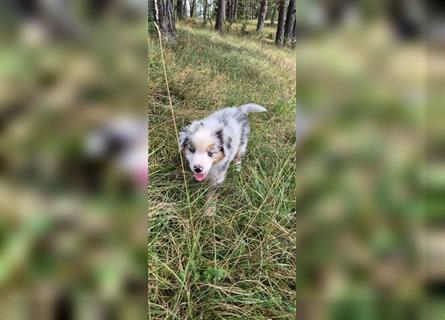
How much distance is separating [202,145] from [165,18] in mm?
309

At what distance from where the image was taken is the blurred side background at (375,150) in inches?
31.6

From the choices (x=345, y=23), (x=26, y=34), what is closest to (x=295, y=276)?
(x=345, y=23)

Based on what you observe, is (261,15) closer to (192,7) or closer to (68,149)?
(192,7)

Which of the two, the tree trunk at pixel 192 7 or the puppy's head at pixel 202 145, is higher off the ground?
the tree trunk at pixel 192 7

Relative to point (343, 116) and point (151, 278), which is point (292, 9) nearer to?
point (343, 116)

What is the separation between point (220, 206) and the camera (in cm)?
103

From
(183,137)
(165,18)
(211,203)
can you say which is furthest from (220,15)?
(211,203)

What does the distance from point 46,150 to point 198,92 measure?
36 cm

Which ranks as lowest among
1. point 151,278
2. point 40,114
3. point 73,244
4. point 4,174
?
point 151,278

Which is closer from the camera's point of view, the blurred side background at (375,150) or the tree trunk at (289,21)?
the blurred side background at (375,150)

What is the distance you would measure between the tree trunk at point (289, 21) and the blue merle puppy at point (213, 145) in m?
0.21

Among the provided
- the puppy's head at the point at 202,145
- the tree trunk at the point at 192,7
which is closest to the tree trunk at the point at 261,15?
the tree trunk at the point at 192,7

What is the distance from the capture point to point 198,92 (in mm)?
1022

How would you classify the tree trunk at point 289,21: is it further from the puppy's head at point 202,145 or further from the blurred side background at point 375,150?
the puppy's head at point 202,145
